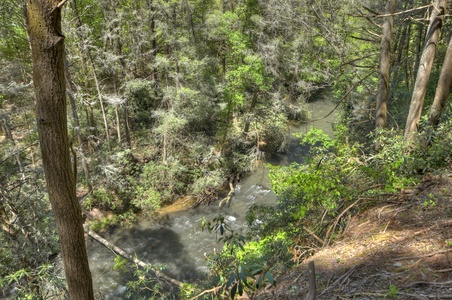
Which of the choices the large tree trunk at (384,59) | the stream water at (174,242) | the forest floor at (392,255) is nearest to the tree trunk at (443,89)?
the large tree trunk at (384,59)

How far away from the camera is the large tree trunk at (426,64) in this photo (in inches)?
211

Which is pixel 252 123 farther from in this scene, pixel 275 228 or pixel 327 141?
pixel 275 228

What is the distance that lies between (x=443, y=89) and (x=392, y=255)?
386 centimetres

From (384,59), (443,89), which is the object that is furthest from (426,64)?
(384,59)

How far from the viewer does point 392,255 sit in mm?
3283

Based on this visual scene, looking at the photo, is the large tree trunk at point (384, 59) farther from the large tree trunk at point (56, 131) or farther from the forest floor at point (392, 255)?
the large tree trunk at point (56, 131)

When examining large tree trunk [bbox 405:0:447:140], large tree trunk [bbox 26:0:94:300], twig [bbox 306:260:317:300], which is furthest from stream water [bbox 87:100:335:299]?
twig [bbox 306:260:317:300]

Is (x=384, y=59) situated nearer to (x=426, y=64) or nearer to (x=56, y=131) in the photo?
(x=426, y=64)

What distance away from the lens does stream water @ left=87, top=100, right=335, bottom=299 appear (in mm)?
9562

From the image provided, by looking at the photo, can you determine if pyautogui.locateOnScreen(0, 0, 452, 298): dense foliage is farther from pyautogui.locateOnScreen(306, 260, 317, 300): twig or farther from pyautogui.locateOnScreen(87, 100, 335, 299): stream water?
pyautogui.locateOnScreen(306, 260, 317, 300): twig

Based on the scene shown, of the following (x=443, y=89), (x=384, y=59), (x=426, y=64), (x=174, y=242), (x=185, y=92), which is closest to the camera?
(x=443, y=89)

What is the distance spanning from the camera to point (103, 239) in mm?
11008

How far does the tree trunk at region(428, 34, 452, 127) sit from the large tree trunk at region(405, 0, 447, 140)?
0.26 metres

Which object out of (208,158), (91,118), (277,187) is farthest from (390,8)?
(91,118)
